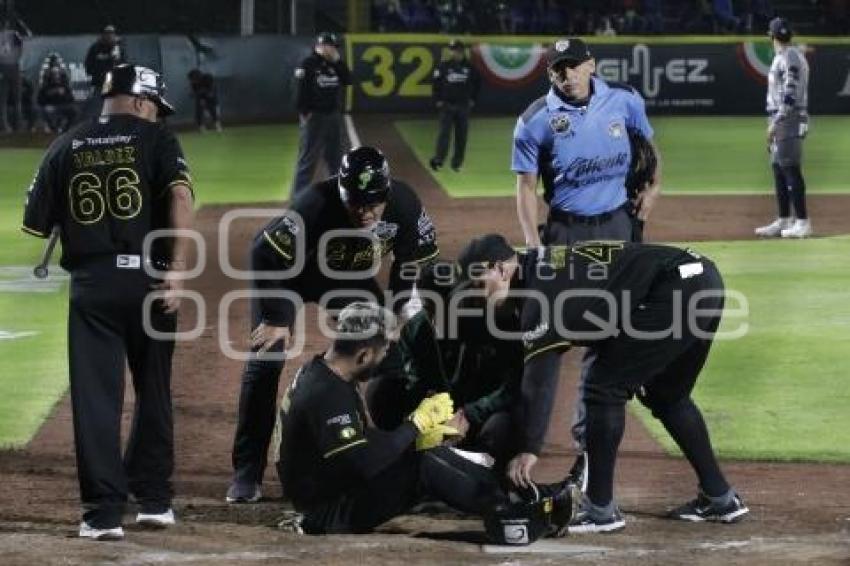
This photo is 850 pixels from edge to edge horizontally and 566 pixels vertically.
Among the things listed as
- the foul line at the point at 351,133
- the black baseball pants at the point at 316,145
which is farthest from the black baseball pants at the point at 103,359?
the foul line at the point at 351,133

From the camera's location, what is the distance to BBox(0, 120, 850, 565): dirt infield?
297 inches

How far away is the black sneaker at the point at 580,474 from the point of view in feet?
27.2

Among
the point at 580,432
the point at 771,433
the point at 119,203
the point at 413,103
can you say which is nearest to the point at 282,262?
the point at 119,203

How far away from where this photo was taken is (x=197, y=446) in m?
10.3

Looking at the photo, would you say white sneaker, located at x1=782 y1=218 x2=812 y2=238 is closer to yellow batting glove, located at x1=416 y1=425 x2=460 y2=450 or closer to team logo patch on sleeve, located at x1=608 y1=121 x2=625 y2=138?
team logo patch on sleeve, located at x1=608 y1=121 x2=625 y2=138

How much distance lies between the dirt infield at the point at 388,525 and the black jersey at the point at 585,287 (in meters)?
0.93

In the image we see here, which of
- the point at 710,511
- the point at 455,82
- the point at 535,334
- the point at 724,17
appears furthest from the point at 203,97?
the point at 535,334

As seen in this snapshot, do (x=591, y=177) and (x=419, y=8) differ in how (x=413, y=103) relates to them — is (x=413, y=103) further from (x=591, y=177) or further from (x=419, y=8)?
(x=591, y=177)

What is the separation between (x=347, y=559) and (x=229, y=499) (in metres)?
1.56

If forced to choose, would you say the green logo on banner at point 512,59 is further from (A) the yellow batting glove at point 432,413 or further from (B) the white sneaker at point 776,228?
(A) the yellow batting glove at point 432,413

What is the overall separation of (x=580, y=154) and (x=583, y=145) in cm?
5

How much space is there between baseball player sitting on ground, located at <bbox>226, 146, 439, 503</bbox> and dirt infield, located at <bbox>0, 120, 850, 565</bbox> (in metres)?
0.34

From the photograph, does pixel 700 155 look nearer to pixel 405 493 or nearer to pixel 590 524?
pixel 590 524

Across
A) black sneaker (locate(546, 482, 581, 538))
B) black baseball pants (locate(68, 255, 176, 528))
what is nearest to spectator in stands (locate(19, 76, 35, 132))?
black baseball pants (locate(68, 255, 176, 528))
